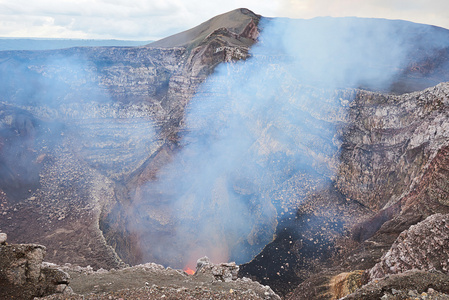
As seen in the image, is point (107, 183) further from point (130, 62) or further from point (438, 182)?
point (438, 182)

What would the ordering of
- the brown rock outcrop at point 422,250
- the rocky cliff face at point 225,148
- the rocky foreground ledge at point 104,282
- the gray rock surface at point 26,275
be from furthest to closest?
the rocky cliff face at point 225,148
the brown rock outcrop at point 422,250
the rocky foreground ledge at point 104,282
the gray rock surface at point 26,275

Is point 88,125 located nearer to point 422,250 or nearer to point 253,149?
point 253,149

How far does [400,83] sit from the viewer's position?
17.2 meters

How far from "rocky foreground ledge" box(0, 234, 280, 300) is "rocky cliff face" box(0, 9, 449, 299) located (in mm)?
4412

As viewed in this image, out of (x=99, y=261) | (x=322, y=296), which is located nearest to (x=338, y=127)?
(x=322, y=296)

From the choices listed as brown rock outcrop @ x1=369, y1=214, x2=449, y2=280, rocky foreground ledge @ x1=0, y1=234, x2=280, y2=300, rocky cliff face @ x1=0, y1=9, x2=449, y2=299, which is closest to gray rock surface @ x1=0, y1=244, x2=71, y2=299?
rocky foreground ledge @ x1=0, y1=234, x2=280, y2=300

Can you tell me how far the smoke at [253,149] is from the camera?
17906 millimetres

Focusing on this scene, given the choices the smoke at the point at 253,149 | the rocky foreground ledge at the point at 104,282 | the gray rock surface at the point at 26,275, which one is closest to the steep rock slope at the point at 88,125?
the smoke at the point at 253,149

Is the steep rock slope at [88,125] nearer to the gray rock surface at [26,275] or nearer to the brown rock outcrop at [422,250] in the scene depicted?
the gray rock surface at [26,275]

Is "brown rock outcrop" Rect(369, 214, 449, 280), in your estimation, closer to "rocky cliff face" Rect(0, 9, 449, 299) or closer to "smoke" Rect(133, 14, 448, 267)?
"rocky cliff face" Rect(0, 9, 449, 299)

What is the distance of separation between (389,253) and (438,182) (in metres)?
3.85

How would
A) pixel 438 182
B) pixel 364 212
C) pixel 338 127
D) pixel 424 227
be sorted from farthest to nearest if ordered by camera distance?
pixel 338 127, pixel 364 212, pixel 438 182, pixel 424 227

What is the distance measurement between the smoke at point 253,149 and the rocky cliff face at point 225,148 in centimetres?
A: 12

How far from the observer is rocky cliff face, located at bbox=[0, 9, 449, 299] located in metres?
13.0
